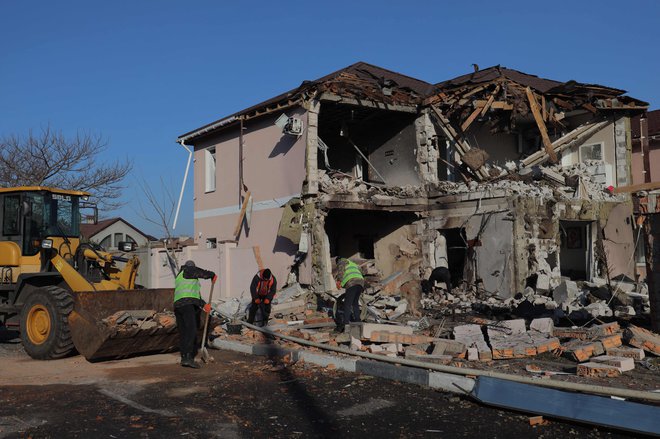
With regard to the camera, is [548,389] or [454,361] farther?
[454,361]

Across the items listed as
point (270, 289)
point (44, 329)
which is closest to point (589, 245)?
point (270, 289)

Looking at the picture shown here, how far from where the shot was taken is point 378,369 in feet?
25.5

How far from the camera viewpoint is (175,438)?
527 cm

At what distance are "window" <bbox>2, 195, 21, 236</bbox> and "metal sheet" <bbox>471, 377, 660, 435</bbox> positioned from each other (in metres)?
8.23

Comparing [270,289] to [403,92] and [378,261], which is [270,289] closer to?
[378,261]

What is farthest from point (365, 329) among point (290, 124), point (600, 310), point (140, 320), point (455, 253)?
point (455, 253)

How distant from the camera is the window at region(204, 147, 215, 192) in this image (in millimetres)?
22156

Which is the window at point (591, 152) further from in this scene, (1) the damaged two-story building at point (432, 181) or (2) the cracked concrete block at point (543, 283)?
(2) the cracked concrete block at point (543, 283)

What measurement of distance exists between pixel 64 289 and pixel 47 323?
1.92ft

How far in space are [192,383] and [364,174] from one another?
47.1ft

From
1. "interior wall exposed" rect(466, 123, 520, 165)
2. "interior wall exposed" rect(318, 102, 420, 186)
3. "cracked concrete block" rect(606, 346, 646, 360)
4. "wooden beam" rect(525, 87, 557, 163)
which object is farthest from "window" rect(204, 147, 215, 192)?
"cracked concrete block" rect(606, 346, 646, 360)

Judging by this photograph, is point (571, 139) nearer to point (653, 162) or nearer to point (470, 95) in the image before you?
point (470, 95)

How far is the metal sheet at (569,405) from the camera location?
204 inches

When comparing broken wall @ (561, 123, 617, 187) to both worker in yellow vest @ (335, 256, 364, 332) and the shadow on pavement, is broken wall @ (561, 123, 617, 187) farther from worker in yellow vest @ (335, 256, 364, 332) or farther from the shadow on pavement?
the shadow on pavement
